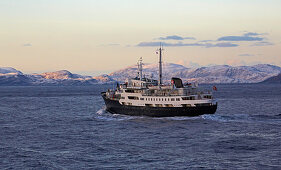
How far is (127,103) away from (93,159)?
46.7 meters

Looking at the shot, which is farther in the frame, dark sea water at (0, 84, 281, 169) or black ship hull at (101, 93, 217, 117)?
black ship hull at (101, 93, 217, 117)

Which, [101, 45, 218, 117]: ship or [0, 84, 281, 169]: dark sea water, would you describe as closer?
[0, 84, 281, 169]: dark sea water

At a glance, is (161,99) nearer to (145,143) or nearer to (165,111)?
(165,111)

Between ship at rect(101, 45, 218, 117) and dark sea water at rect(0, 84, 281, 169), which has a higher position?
ship at rect(101, 45, 218, 117)

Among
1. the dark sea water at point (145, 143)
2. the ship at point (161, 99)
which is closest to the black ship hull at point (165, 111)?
the ship at point (161, 99)

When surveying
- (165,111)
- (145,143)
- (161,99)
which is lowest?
(145,143)

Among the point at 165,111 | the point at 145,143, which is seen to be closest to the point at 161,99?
the point at 165,111

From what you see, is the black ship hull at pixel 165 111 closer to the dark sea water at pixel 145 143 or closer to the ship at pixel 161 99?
the ship at pixel 161 99

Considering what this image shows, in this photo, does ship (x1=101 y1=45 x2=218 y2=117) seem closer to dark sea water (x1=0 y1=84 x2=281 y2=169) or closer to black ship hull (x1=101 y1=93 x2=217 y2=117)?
black ship hull (x1=101 y1=93 x2=217 y2=117)

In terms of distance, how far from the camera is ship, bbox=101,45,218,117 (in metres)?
83.8

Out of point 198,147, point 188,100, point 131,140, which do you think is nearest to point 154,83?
point 188,100

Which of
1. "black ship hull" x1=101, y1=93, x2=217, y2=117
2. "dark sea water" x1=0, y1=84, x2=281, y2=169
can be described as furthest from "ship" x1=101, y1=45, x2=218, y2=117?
"dark sea water" x1=0, y1=84, x2=281, y2=169

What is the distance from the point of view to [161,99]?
3396 inches

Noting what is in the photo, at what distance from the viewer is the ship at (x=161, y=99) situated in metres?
83.8
